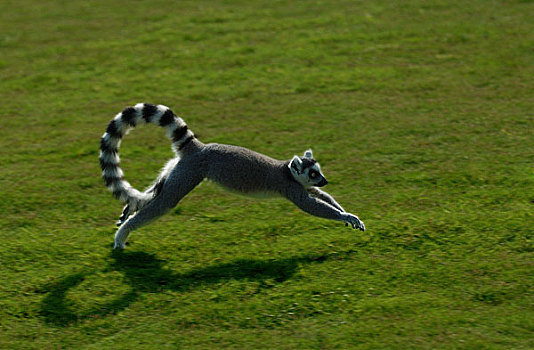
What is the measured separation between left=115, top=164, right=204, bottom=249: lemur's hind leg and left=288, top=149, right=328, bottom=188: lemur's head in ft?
3.18

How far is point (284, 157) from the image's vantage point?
9.91m

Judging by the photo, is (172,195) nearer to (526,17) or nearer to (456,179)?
(456,179)

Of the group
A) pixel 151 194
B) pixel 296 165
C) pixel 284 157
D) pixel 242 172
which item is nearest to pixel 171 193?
pixel 151 194

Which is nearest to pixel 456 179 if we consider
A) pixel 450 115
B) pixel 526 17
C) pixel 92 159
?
pixel 450 115

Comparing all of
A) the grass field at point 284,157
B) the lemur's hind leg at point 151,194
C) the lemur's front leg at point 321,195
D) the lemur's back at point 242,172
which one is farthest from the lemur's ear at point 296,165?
the lemur's hind leg at point 151,194

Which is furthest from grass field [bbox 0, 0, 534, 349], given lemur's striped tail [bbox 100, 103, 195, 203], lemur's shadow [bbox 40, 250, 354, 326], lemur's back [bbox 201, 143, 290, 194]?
lemur's striped tail [bbox 100, 103, 195, 203]

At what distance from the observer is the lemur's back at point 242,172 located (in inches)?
287

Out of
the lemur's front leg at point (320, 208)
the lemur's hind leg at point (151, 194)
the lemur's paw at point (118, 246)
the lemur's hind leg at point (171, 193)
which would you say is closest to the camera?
the lemur's front leg at point (320, 208)

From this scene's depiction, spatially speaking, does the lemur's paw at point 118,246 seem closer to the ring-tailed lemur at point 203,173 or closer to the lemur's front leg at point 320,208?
the ring-tailed lemur at point 203,173

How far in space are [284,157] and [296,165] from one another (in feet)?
8.73

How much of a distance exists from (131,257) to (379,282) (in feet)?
8.59

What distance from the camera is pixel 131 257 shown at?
7520 millimetres

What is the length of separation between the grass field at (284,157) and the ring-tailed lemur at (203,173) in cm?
37

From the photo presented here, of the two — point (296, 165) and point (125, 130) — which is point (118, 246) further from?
point (296, 165)
